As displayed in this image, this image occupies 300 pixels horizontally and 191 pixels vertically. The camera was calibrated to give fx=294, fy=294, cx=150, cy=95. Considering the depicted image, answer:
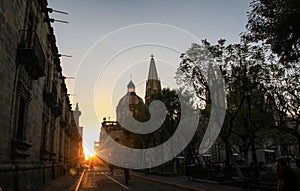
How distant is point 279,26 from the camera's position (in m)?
9.53

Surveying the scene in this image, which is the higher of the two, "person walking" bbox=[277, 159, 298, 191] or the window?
the window

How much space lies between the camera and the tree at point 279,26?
9.20 meters

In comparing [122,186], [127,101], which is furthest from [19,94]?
[127,101]

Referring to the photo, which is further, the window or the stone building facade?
the window

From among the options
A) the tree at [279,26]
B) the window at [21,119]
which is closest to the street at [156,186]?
the window at [21,119]

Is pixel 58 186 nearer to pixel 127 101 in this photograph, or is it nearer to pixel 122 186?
pixel 122 186

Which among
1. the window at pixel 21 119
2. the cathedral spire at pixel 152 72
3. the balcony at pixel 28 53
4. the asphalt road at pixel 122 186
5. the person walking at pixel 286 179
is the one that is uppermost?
the cathedral spire at pixel 152 72

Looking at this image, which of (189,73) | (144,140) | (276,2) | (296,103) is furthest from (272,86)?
(144,140)

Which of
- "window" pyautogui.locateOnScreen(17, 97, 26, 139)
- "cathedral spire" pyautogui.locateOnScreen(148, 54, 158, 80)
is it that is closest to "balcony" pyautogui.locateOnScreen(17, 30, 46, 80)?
"window" pyautogui.locateOnScreen(17, 97, 26, 139)

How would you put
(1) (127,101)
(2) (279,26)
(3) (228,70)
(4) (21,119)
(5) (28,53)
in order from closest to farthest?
(2) (279,26)
(5) (28,53)
(4) (21,119)
(3) (228,70)
(1) (127,101)

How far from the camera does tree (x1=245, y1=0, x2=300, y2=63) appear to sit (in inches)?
362

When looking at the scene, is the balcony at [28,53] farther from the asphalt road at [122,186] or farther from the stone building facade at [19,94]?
the asphalt road at [122,186]

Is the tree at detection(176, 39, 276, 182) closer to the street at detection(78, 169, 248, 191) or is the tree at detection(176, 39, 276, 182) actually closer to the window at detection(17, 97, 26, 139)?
the street at detection(78, 169, 248, 191)

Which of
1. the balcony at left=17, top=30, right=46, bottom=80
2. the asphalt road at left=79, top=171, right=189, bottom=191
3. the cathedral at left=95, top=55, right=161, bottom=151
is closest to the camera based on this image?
the balcony at left=17, top=30, right=46, bottom=80
